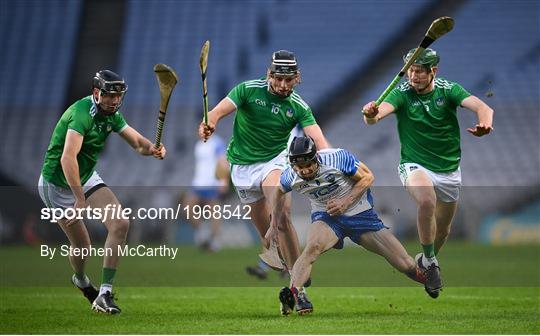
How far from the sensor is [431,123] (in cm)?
945

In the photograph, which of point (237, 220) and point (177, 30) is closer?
point (237, 220)

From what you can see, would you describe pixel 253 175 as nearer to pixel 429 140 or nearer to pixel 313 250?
pixel 313 250

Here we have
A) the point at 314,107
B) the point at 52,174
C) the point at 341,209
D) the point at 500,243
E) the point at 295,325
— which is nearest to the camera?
the point at 295,325

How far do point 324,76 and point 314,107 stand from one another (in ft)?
3.03

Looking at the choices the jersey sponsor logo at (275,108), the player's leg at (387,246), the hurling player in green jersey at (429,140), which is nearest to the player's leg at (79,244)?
the jersey sponsor logo at (275,108)

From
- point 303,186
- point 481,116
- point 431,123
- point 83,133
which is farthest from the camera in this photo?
point 431,123

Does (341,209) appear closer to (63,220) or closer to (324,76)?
(63,220)

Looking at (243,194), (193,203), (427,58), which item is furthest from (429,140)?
(193,203)

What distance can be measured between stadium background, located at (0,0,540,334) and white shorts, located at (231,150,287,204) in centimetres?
443

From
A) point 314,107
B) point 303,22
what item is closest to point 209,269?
point 314,107

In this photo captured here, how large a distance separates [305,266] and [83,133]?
6.78ft

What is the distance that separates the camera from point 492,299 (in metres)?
9.84

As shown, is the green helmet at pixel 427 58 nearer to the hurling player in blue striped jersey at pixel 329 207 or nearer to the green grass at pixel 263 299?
the hurling player in blue striped jersey at pixel 329 207

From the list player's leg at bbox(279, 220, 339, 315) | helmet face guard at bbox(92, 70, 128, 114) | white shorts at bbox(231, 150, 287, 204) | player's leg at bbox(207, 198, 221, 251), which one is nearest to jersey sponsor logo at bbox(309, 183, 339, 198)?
player's leg at bbox(279, 220, 339, 315)
